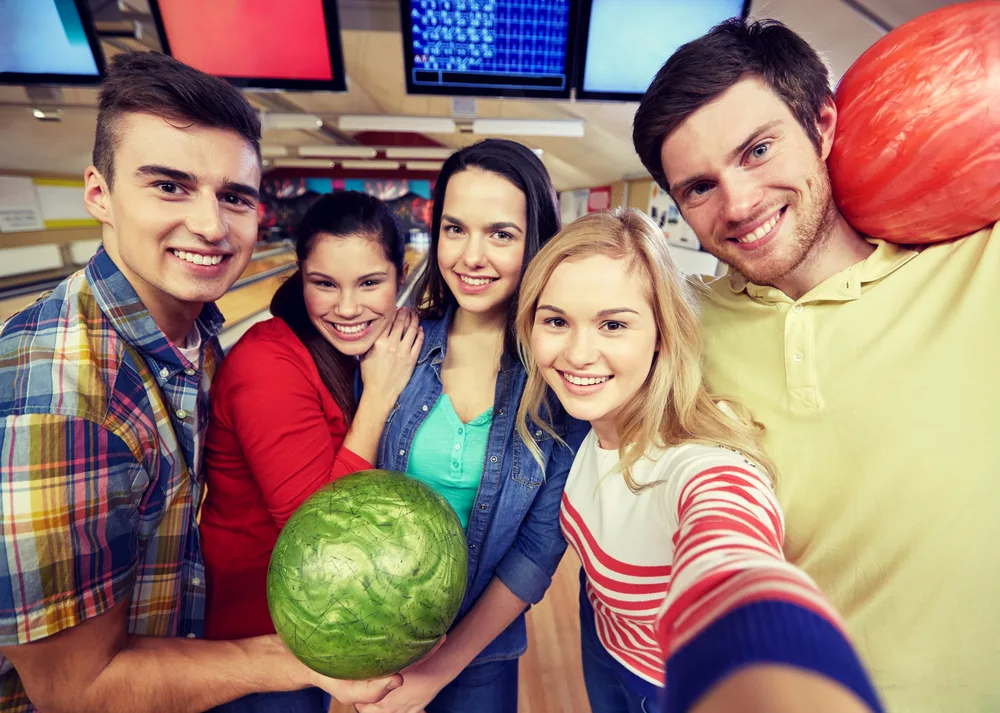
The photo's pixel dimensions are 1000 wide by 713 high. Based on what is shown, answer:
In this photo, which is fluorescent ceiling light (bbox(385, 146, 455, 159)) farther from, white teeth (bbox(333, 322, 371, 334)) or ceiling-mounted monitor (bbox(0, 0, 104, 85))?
white teeth (bbox(333, 322, 371, 334))

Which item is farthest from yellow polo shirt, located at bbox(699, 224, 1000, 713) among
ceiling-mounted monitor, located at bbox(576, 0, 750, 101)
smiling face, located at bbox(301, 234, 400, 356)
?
ceiling-mounted monitor, located at bbox(576, 0, 750, 101)

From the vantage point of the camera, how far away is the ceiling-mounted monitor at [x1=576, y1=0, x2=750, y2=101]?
6.21ft

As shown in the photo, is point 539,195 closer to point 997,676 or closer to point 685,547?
point 685,547

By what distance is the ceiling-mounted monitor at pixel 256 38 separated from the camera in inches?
72.8

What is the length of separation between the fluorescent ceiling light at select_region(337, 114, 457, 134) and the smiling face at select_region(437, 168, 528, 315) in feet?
5.46

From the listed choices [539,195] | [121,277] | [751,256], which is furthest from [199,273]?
[751,256]

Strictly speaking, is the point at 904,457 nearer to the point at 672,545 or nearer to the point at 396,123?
the point at 672,545

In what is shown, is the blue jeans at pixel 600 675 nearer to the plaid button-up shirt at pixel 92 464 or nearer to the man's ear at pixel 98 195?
the plaid button-up shirt at pixel 92 464

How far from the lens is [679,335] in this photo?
0.91 metres

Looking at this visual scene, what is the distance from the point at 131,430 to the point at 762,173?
1.17 m

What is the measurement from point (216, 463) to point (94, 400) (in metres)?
0.36

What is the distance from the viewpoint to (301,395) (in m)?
1.05

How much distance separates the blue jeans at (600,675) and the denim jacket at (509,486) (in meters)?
0.19

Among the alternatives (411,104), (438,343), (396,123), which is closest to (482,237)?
(438,343)
